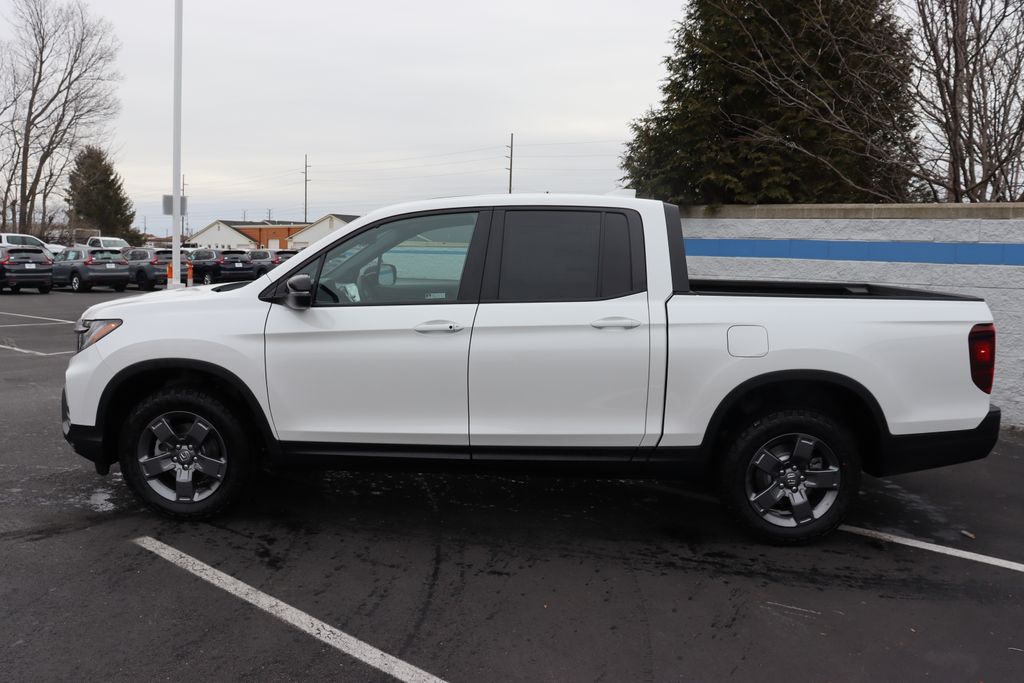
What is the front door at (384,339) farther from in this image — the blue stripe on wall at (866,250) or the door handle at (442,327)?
the blue stripe on wall at (866,250)

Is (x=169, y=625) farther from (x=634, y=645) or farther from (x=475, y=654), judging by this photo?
(x=634, y=645)

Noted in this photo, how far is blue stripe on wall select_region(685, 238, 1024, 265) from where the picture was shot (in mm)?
7457

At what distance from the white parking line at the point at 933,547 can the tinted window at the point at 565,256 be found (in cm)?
199

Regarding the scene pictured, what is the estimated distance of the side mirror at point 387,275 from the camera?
4449 mm

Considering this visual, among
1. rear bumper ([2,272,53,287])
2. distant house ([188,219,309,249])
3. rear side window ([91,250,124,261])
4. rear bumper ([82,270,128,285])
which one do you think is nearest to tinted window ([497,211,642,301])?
rear bumper ([2,272,53,287])

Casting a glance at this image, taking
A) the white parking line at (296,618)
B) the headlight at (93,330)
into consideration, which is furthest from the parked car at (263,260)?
the white parking line at (296,618)

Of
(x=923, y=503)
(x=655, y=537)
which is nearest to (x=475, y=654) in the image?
(x=655, y=537)

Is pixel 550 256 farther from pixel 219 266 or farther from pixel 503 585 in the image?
pixel 219 266

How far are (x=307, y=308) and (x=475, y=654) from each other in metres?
2.03

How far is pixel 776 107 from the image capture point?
10016mm

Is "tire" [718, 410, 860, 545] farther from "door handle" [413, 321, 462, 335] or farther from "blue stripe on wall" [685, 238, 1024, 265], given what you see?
"blue stripe on wall" [685, 238, 1024, 265]

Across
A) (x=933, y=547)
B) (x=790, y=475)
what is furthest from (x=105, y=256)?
(x=933, y=547)

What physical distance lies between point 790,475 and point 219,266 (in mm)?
31996

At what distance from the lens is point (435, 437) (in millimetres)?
4293
